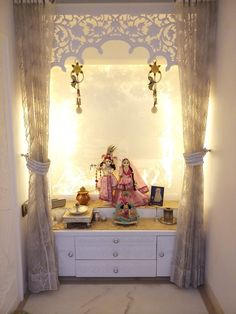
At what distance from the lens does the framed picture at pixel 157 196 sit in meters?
2.89

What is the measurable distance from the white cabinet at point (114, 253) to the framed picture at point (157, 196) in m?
0.39

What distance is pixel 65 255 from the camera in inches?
103

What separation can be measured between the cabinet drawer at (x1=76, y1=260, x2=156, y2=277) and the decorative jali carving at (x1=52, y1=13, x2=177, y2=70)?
1.74 metres

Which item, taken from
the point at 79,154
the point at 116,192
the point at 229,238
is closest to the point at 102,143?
the point at 79,154

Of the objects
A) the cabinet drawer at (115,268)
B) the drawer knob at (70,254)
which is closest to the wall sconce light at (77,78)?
the drawer knob at (70,254)

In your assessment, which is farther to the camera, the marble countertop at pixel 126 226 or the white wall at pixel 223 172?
the marble countertop at pixel 126 226

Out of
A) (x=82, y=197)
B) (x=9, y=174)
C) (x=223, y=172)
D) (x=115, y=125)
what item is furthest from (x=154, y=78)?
(x=9, y=174)

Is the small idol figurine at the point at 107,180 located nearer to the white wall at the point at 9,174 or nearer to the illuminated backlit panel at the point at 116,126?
the illuminated backlit panel at the point at 116,126

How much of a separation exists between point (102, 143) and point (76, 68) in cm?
79

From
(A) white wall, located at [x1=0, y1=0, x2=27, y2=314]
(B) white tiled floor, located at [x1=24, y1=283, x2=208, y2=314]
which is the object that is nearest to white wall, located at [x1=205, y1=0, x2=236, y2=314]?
(B) white tiled floor, located at [x1=24, y1=283, x2=208, y2=314]

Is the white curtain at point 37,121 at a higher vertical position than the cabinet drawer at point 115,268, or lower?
higher

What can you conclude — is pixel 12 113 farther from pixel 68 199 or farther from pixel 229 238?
pixel 229 238

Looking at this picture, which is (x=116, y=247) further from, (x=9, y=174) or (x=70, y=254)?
(x=9, y=174)

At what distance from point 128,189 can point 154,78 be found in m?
1.14
